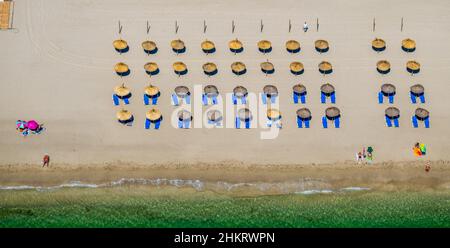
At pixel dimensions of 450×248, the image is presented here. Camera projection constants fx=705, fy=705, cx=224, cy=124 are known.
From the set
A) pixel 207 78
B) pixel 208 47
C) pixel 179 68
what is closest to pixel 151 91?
pixel 179 68

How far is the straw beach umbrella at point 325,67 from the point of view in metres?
64.9

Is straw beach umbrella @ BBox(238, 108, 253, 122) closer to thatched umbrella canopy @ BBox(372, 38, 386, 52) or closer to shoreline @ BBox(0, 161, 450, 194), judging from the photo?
shoreline @ BBox(0, 161, 450, 194)

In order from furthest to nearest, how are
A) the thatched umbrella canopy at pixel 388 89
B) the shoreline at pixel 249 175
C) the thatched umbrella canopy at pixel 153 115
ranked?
the thatched umbrella canopy at pixel 388 89 → the thatched umbrella canopy at pixel 153 115 → the shoreline at pixel 249 175

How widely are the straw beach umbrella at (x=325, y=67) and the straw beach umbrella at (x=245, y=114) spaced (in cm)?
838

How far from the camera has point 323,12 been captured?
70.6m

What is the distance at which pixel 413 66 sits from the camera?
65125 millimetres

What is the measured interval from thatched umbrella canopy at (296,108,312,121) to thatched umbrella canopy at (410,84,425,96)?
32.2 ft

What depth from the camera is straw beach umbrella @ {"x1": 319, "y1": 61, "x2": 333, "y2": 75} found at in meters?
64.9

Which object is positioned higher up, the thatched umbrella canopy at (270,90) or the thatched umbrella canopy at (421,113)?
the thatched umbrella canopy at (270,90)

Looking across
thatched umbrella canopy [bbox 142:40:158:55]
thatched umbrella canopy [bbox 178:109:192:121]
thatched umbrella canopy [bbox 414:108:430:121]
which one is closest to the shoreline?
thatched umbrella canopy [bbox 178:109:192:121]

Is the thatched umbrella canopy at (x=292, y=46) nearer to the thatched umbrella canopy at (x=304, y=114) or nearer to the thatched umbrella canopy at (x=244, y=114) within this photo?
the thatched umbrella canopy at (x=304, y=114)

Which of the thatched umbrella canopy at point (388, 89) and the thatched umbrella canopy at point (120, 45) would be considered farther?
the thatched umbrella canopy at point (120, 45)

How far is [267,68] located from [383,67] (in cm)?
1071

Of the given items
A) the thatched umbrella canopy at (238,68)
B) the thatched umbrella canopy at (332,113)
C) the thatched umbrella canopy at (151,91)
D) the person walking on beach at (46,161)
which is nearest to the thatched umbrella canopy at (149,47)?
the thatched umbrella canopy at (151,91)
